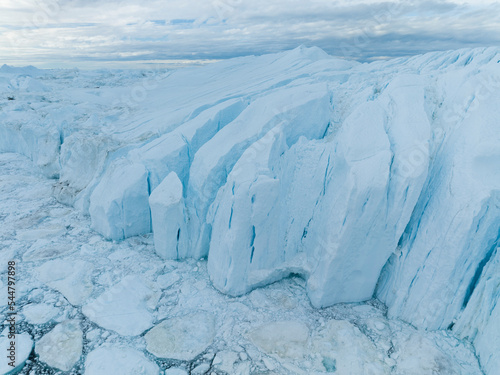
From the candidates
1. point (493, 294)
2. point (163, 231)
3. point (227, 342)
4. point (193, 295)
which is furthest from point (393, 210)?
point (163, 231)

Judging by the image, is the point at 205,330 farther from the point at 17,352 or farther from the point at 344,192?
the point at 344,192

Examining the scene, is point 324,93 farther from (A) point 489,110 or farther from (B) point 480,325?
(B) point 480,325

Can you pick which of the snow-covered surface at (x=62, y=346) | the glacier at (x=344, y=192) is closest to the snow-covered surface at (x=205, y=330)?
the snow-covered surface at (x=62, y=346)

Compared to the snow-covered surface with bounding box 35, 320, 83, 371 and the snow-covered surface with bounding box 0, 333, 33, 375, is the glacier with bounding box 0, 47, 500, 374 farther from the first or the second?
the snow-covered surface with bounding box 0, 333, 33, 375

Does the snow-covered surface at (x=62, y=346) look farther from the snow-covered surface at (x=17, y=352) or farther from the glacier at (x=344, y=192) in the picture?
the glacier at (x=344, y=192)

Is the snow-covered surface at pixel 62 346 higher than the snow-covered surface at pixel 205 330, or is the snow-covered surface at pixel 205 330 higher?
the snow-covered surface at pixel 205 330
